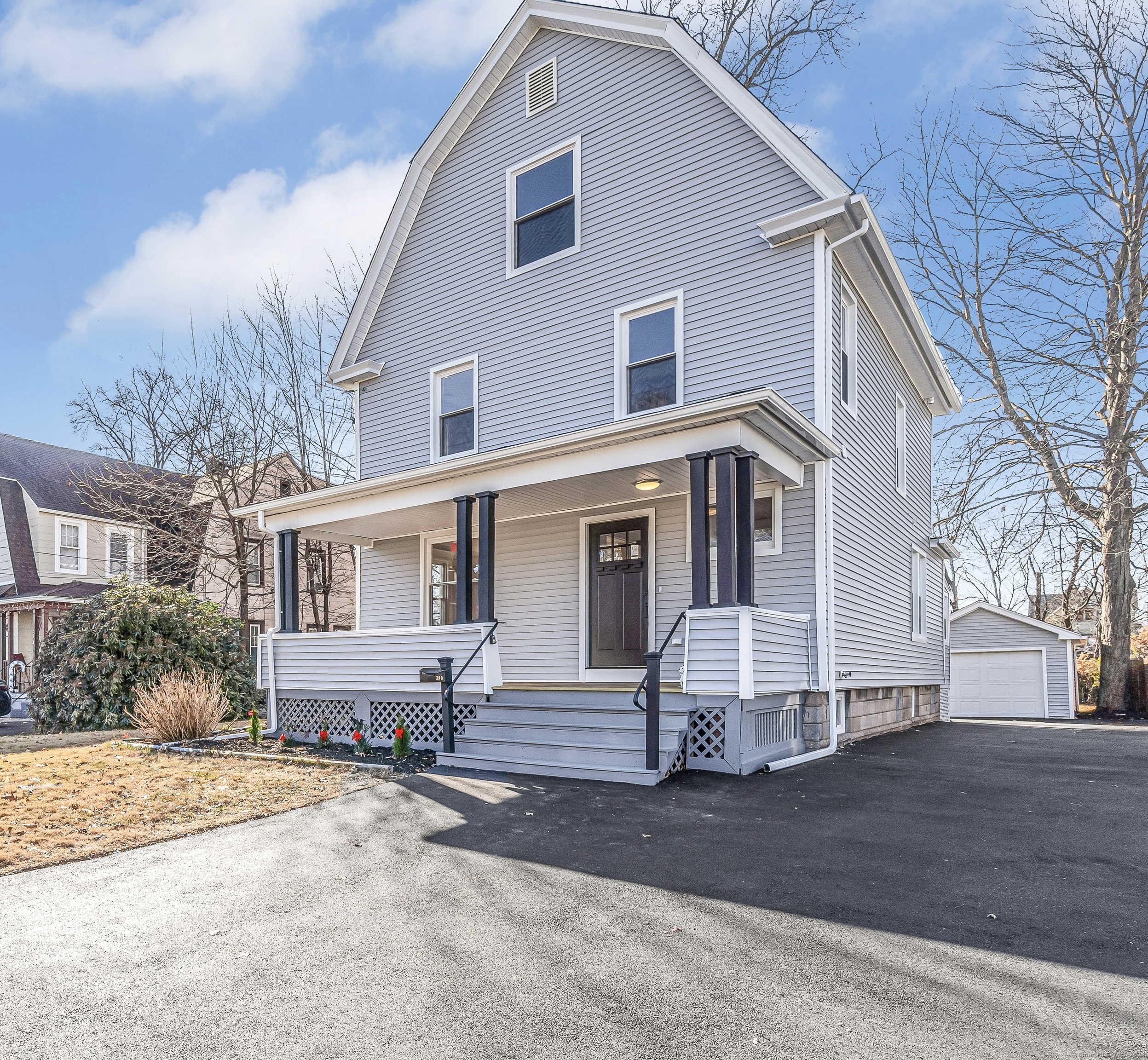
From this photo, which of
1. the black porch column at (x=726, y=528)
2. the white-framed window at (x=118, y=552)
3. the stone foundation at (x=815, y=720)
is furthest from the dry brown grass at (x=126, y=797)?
the white-framed window at (x=118, y=552)

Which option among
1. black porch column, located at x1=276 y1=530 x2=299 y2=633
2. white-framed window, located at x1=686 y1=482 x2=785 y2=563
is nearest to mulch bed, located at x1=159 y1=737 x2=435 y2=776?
black porch column, located at x1=276 y1=530 x2=299 y2=633

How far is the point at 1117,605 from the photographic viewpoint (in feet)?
58.4

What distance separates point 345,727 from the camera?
32.8ft

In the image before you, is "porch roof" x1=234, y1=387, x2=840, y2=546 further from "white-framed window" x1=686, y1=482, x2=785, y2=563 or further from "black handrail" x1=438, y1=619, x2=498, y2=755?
"black handrail" x1=438, y1=619, x2=498, y2=755

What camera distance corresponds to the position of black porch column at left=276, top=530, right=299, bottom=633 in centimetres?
1034

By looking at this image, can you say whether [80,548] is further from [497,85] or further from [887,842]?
[887,842]

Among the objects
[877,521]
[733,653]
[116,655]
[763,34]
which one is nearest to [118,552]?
[116,655]

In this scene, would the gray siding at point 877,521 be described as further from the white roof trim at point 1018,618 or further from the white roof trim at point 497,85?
the white roof trim at point 1018,618

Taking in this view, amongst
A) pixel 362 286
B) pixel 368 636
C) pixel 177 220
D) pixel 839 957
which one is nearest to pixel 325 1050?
pixel 839 957

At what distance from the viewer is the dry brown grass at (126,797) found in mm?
5035

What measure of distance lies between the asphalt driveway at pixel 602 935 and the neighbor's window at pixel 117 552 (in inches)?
900

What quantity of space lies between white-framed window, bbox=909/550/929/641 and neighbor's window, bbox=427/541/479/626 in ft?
23.6

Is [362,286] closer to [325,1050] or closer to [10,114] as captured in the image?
[10,114]

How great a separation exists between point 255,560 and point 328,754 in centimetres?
1511
